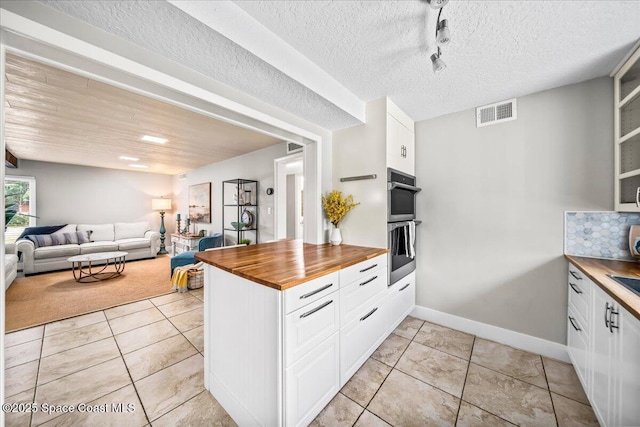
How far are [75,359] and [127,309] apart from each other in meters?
1.06

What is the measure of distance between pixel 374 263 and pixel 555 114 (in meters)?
2.06

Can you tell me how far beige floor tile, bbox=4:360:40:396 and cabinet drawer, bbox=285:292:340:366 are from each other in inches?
83.2

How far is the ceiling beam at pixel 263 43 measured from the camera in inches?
44.7

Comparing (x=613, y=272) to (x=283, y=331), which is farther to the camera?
(x=613, y=272)

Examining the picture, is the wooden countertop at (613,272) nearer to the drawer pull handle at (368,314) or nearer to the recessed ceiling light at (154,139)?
the drawer pull handle at (368,314)

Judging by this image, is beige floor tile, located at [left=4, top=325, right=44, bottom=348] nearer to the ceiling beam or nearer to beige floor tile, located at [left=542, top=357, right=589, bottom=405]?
the ceiling beam

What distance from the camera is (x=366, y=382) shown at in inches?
69.2

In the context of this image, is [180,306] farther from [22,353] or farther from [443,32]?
[443,32]

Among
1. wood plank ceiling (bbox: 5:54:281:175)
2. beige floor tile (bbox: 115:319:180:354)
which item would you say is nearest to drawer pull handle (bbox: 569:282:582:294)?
beige floor tile (bbox: 115:319:180:354)

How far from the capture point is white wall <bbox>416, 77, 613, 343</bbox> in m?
1.92

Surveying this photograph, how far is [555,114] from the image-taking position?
6.65 feet

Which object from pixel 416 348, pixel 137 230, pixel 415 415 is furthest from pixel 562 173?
pixel 137 230

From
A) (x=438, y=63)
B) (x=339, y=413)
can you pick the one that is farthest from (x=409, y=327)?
(x=438, y=63)

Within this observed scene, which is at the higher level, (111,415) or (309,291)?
(309,291)
